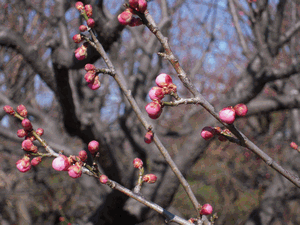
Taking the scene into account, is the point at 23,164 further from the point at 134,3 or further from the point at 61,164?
the point at 134,3

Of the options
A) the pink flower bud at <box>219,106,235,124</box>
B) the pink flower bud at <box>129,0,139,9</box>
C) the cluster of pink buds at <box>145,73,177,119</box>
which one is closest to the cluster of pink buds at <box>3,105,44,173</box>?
the cluster of pink buds at <box>145,73,177,119</box>

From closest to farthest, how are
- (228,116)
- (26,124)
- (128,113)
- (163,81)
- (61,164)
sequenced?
(228,116), (163,81), (61,164), (26,124), (128,113)

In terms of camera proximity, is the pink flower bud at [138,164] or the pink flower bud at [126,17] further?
the pink flower bud at [138,164]

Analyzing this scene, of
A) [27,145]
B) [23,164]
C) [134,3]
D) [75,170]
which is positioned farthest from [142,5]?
[23,164]

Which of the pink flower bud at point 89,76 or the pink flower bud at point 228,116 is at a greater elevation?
the pink flower bud at point 228,116

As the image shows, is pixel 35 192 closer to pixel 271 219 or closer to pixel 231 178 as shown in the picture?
pixel 271 219

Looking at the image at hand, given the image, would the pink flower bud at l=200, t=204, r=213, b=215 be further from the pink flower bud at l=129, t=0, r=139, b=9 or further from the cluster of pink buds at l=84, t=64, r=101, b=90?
the pink flower bud at l=129, t=0, r=139, b=9

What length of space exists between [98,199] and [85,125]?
5.55 feet

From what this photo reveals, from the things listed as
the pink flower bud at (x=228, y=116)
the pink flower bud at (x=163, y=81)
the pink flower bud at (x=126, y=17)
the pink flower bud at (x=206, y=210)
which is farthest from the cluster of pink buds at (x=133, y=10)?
the pink flower bud at (x=206, y=210)

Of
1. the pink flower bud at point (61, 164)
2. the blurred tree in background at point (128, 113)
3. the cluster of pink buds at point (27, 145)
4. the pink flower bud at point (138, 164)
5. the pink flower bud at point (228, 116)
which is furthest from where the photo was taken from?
the blurred tree in background at point (128, 113)

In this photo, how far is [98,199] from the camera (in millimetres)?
3254

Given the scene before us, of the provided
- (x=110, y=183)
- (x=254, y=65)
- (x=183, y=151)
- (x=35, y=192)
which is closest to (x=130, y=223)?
(x=183, y=151)

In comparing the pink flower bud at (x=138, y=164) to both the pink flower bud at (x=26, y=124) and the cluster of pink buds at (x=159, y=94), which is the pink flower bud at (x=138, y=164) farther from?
the pink flower bud at (x=26, y=124)

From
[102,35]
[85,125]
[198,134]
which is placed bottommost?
[198,134]
